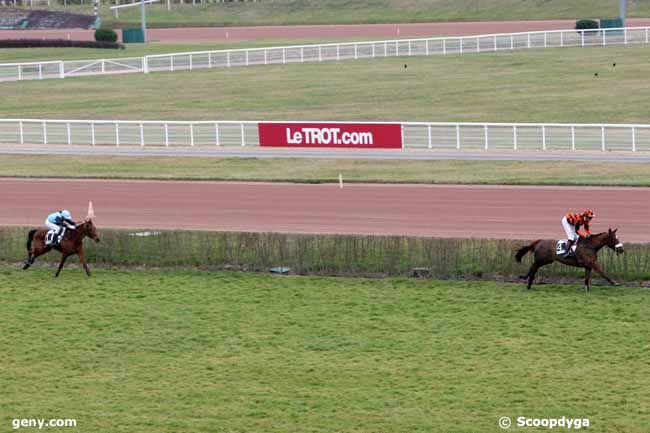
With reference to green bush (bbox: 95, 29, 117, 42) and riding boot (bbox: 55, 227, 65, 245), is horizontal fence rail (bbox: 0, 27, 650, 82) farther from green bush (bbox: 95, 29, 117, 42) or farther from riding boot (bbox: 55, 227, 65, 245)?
riding boot (bbox: 55, 227, 65, 245)

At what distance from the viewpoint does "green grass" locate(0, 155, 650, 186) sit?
30.2 meters

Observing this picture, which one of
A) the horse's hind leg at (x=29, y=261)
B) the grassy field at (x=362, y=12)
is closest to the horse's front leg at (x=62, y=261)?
the horse's hind leg at (x=29, y=261)

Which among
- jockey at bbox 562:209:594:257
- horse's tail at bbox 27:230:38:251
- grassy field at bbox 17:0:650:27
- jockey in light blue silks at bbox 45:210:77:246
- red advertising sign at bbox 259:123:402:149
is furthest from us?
grassy field at bbox 17:0:650:27

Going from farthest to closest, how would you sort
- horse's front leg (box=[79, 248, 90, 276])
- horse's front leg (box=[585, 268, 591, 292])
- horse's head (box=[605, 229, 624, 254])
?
horse's front leg (box=[79, 248, 90, 276]) → horse's front leg (box=[585, 268, 591, 292]) → horse's head (box=[605, 229, 624, 254])

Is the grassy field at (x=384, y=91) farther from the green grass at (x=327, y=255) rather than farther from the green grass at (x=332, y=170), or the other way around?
the green grass at (x=327, y=255)

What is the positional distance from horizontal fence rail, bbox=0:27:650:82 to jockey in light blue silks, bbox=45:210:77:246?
39.8 meters

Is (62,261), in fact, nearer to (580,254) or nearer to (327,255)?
(327,255)

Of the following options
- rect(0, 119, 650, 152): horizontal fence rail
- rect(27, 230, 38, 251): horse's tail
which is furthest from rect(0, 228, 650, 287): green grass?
rect(0, 119, 650, 152): horizontal fence rail

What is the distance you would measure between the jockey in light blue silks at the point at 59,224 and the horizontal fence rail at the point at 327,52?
130 ft

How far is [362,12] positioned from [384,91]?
3424cm

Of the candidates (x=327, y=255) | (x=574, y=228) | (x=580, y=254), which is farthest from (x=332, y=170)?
(x=580, y=254)

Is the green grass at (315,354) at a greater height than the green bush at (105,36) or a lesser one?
lesser

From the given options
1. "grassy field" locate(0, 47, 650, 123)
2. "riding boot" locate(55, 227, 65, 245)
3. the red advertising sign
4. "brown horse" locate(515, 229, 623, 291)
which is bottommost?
"brown horse" locate(515, 229, 623, 291)

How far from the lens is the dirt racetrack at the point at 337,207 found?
24.5m
